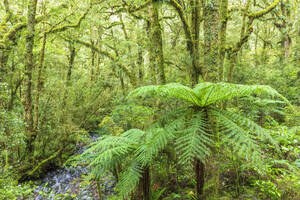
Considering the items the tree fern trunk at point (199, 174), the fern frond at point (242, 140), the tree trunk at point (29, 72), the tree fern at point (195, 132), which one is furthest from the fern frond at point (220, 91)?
the tree trunk at point (29, 72)

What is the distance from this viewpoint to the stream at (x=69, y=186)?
394cm

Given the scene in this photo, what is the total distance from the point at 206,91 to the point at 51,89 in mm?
5487

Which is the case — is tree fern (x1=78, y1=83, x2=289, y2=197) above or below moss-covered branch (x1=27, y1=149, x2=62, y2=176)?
above

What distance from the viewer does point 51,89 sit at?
5.63 meters

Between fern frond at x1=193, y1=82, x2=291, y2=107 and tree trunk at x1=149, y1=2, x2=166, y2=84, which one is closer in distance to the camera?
fern frond at x1=193, y1=82, x2=291, y2=107

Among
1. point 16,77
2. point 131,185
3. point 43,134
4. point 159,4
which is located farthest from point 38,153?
point 159,4

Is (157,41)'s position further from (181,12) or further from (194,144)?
(194,144)

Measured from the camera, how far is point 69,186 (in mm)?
4723

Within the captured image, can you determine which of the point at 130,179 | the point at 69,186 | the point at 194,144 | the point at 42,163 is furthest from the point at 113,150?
the point at 42,163

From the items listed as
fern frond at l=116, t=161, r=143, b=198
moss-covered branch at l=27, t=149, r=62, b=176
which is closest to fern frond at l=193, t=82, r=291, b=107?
fern frond at l=116, t=161, r=143, b=198

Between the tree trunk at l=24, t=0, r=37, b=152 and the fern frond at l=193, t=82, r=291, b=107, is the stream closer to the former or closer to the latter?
the tree trunk at l=24, t=0, r=37, b=152

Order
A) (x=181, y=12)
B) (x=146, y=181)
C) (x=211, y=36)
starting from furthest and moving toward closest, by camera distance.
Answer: (x=181, y=12)
(x=211, y=36)
(x=146, y=181)

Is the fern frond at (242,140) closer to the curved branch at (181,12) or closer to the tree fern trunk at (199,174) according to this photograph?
the tree fern trunk at (199,174)

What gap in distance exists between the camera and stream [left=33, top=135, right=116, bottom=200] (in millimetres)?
3940
